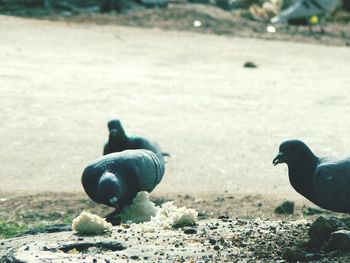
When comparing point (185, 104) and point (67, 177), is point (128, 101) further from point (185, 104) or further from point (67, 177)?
point (67, 177)

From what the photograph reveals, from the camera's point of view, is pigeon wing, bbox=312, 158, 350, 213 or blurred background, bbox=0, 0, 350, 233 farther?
blurred background, bbox=0, 0, 350, 233

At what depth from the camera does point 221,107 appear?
576 inches

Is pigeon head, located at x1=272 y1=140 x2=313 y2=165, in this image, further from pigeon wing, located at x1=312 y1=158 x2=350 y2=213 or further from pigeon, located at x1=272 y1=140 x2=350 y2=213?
pigeon wing, located at x1=312 y1=158 x2=350 y2=213

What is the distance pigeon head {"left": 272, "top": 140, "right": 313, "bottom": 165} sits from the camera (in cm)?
752

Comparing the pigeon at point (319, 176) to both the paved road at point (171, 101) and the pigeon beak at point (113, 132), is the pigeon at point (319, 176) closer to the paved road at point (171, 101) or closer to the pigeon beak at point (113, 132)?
the pigeon beak at point (113, 132)

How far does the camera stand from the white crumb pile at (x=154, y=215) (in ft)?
24.7

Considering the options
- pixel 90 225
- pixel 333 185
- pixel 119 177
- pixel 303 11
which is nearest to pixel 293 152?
pixel 333 185

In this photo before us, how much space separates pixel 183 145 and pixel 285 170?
4.67ft

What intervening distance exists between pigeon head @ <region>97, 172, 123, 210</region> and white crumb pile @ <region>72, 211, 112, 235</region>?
0.91 metres

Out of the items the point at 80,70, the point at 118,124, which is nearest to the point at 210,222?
the point at 118,124

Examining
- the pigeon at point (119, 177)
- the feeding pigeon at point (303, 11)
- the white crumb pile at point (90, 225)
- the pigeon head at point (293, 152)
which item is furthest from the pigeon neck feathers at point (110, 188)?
the feeding pigeon at point (303, 11)

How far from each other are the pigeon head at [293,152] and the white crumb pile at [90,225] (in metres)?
1.13

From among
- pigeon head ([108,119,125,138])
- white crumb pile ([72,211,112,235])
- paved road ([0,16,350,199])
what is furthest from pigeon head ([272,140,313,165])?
paved road ([0,16,350,199])

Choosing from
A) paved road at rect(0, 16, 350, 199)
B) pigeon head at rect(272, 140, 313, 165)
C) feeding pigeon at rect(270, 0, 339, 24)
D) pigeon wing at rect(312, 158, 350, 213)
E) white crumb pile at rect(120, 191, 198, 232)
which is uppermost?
pigeon head at rect(272, 140, 313, 165)
